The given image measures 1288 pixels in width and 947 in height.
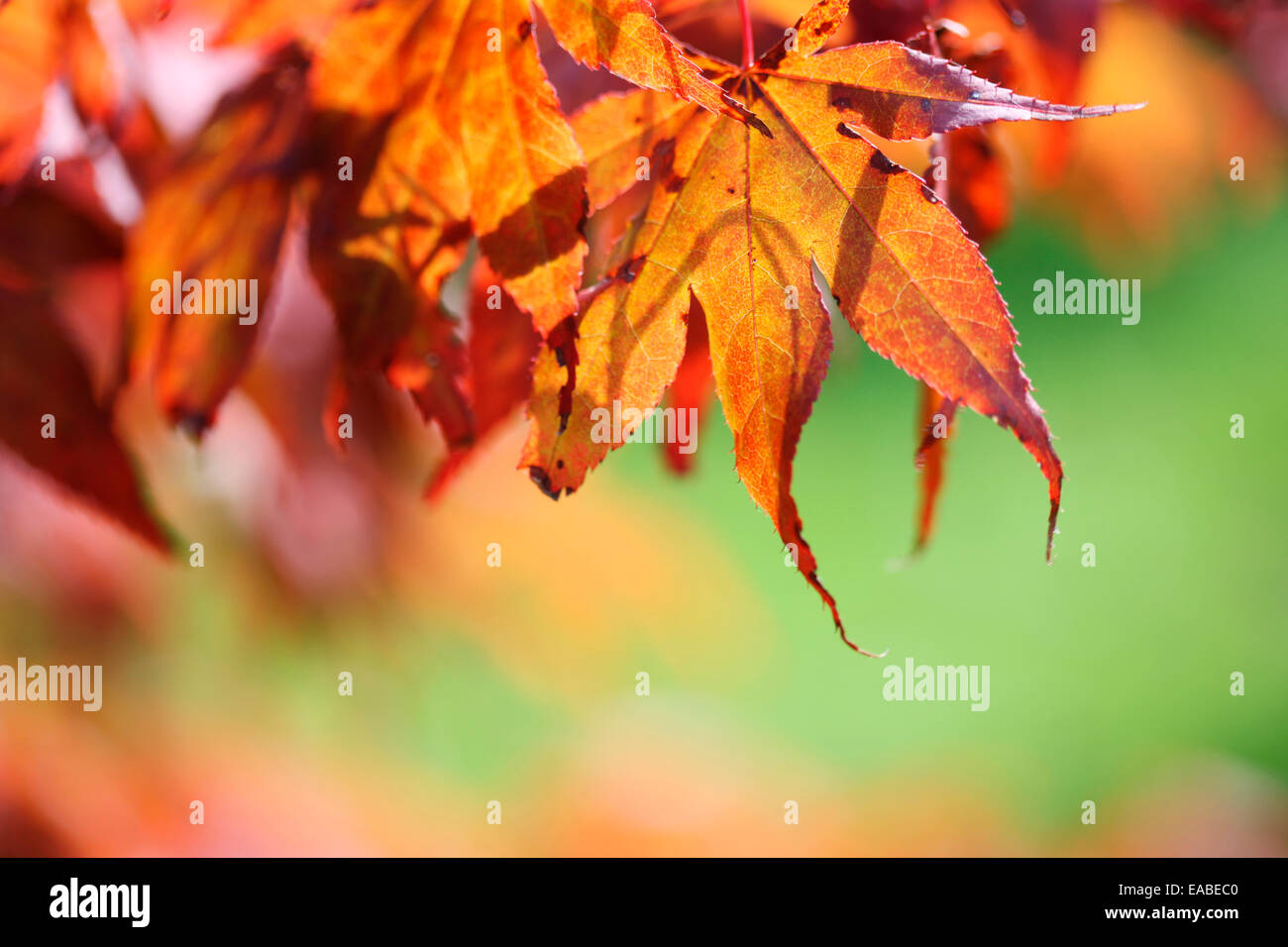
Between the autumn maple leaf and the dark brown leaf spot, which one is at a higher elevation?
the autumn maple leaf

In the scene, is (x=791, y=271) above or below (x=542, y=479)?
above

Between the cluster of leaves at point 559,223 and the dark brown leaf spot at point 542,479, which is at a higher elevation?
the cluster of leaves at point 559,223

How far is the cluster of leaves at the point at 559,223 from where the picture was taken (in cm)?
45

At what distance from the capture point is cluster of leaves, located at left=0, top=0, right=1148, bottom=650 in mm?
450

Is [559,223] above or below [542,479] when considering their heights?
above

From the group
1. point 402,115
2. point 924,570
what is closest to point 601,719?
point 924,570

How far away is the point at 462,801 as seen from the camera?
3.28 metres

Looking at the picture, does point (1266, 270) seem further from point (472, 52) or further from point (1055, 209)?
point (472, 52)

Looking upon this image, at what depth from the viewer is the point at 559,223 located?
501mm

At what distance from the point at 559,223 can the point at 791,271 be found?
0.13 metres

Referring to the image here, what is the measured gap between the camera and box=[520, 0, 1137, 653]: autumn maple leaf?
44cm

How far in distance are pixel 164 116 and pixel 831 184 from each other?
0.83m

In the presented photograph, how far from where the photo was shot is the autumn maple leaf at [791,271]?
1.44ft

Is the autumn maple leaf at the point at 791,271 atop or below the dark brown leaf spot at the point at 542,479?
atop
